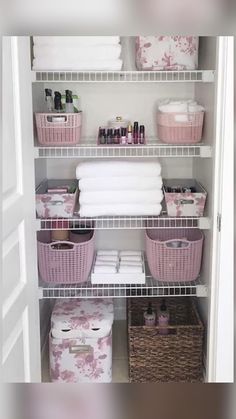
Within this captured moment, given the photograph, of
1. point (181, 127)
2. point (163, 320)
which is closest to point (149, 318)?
point (163, 320)

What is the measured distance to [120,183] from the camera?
2119 millimetres

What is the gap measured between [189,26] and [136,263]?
6.88 ft

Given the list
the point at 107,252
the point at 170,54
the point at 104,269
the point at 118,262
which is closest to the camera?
the point at 170,54

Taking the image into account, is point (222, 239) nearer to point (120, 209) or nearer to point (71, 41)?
point (120, 209)

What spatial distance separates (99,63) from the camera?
2.04 m

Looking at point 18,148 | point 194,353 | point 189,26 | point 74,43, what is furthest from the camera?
point 194,353

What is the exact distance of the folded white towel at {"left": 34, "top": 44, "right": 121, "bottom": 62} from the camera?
79.7 inches

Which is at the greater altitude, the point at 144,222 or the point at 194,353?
the point at 144,222

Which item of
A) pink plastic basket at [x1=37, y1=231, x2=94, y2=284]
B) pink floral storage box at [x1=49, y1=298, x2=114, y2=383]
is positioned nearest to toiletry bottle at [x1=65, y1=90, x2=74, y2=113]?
pink plastic basket at [x1=37, y1=231, x2=94, y2=284]

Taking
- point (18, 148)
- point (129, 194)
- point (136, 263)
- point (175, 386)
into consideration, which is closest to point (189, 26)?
point (175, 386)

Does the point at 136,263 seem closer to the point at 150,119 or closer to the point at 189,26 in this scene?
the point at 150,119

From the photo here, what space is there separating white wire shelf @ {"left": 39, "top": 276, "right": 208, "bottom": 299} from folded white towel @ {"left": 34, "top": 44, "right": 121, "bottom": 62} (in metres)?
1.01

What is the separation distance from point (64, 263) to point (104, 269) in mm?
185

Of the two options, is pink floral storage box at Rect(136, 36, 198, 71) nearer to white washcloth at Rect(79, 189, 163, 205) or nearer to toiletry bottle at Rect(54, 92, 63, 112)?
toiletry bottle at Rect(54, 92, 63, 112)
